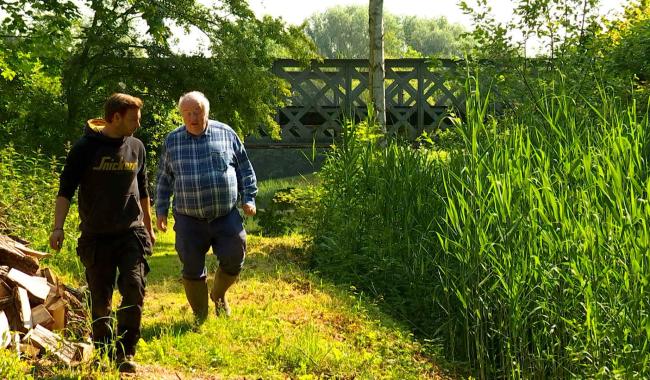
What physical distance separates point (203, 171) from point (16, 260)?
1.70m

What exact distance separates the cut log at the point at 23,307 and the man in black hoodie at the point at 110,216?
0.68 metres

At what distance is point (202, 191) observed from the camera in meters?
6.37

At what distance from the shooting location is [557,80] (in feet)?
34.1

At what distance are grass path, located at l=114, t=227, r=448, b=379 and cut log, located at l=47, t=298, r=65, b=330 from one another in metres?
0.66

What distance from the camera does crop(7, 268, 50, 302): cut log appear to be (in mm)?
6160

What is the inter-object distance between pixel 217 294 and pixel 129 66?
7283mm

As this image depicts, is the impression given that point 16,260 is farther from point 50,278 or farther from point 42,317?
point 42,317

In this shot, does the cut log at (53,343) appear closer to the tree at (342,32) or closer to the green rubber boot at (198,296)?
the green rubber boot at (198,296)

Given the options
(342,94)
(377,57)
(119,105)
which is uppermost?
(377,57)

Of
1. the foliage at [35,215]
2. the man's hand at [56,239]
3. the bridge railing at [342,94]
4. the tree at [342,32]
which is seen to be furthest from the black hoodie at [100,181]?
the tree at [342,32]

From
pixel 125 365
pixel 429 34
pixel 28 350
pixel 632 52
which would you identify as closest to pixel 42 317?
pixel 28 350

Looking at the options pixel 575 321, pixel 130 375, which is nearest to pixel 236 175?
pixel 130 375

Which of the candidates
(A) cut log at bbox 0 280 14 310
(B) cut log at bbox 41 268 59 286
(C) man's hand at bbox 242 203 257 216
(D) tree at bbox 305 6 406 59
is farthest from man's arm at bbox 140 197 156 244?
(D) tree at bbox 305 6 406 59

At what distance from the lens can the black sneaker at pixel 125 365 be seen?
17.6ft
